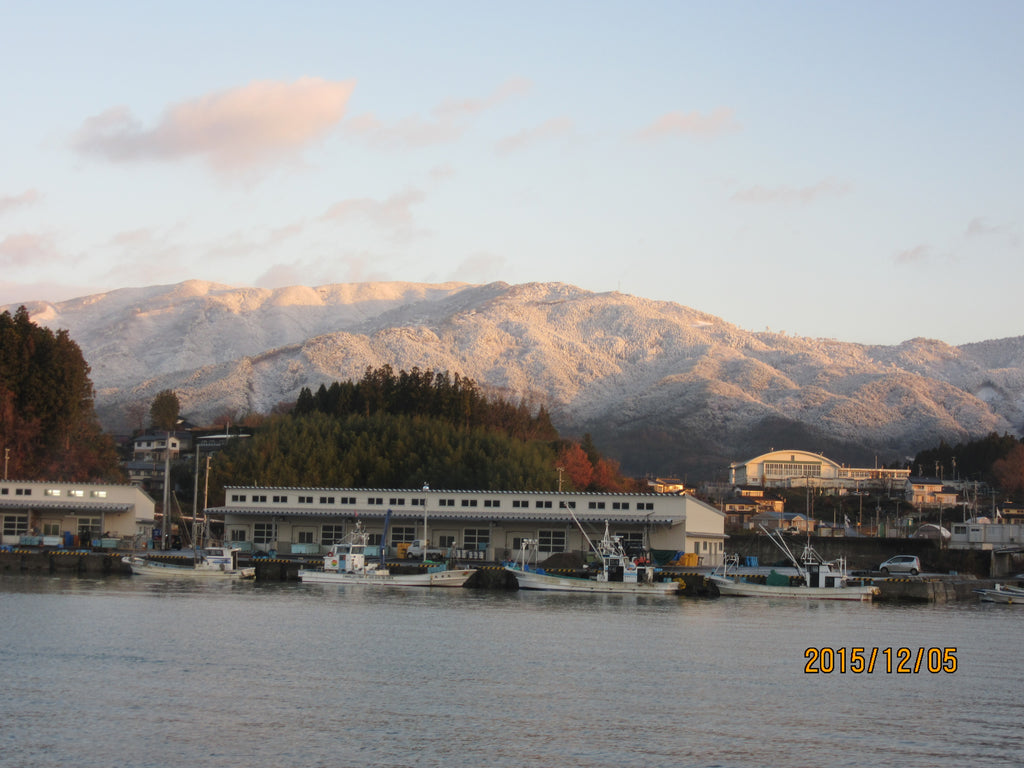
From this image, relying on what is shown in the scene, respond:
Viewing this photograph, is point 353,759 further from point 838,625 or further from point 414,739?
point 838,625

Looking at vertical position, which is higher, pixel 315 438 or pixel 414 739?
pixel 315 438

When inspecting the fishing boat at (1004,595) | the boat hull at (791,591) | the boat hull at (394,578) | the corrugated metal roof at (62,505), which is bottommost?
the fishing boat at (1004,595)

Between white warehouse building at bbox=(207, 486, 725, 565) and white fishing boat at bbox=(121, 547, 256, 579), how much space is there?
24.9ft

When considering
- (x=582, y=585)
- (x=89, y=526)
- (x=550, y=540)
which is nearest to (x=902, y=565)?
(x=550, y=540)

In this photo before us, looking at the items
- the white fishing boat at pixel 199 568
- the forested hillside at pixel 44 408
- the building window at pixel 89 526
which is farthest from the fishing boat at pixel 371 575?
the forested hillside at pixel 44 408

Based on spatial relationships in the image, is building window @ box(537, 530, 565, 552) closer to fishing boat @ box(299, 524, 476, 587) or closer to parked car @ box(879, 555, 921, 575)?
fishing boat @ box(299, 524, 476, 587)

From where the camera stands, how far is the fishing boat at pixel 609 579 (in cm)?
6059

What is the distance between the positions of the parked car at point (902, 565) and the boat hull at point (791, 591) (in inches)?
517

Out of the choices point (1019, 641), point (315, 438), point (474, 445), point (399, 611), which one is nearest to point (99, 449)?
point (315, 438)

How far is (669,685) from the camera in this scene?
1240 inches

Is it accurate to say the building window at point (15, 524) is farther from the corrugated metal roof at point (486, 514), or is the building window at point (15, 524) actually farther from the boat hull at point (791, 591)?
the boat hull at point (791, 591)

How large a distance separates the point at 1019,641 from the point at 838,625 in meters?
6.42

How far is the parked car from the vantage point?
74.4 m

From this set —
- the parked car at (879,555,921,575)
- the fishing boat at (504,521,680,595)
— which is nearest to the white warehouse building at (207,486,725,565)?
the fishing boat at (504,521,680,595)
